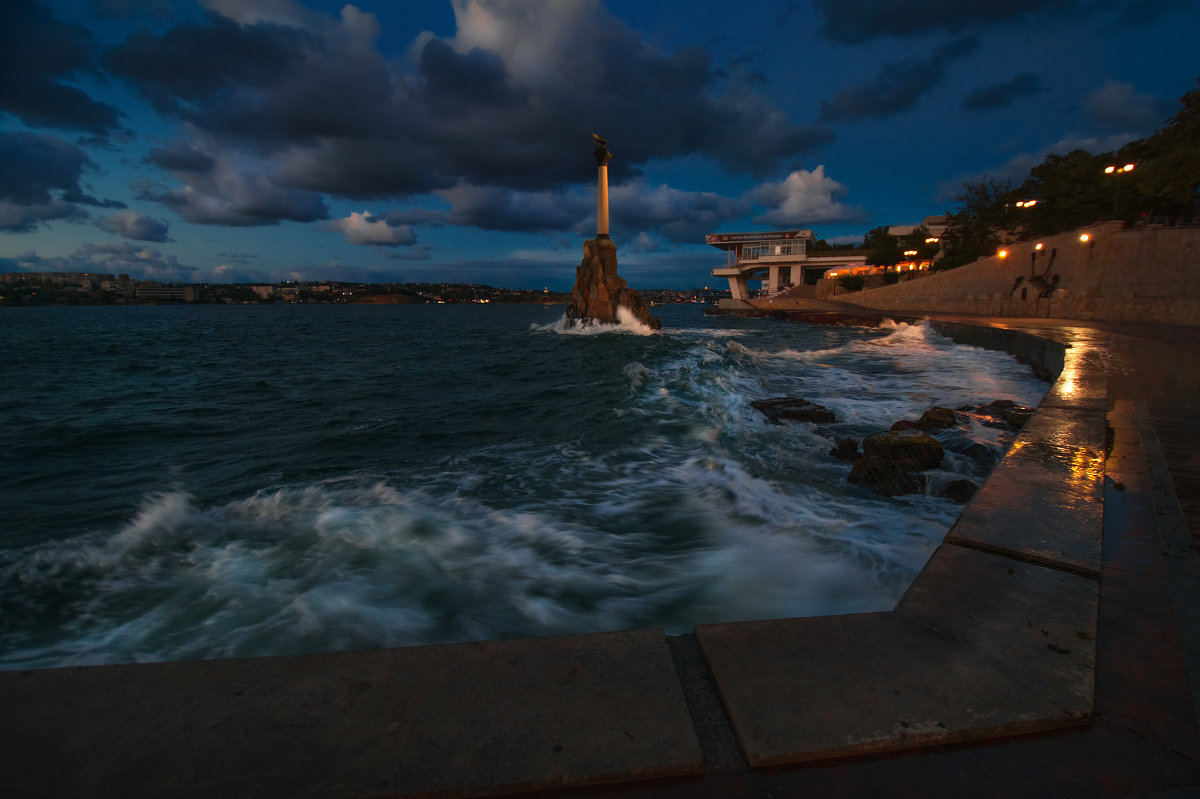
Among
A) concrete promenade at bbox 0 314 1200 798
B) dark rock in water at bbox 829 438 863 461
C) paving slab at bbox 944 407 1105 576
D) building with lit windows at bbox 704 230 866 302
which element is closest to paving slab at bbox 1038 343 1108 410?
paving slab at bbox 944 407 1105 576

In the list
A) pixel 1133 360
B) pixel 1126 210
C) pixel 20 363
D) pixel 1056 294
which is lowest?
pixel 20 363

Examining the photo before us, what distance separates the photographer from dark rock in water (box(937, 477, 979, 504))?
5.96 meters

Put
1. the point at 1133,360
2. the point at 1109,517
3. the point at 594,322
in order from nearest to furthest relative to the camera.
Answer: the point at 1109,517 < the point at 1133,360 < the point at 594,322

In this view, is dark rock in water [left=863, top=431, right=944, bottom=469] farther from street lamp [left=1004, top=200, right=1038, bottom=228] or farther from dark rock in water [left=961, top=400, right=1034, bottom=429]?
street lamp [left=1004, top=200, right=1038, bottom=228]

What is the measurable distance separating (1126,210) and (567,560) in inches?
1782

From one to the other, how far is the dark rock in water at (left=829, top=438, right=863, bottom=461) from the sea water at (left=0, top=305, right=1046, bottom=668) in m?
0.44

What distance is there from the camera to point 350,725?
5.61 feet

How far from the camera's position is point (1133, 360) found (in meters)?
11.1

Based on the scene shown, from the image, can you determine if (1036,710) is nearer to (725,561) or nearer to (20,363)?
(725,561)

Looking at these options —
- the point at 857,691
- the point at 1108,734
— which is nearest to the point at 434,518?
the point at 857,691

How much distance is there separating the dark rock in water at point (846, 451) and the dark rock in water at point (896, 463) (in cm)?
60

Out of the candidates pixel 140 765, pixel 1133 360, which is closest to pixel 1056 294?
pixel 1133 360

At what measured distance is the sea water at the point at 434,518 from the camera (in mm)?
4090

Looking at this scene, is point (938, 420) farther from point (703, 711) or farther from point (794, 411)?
point (703, 711)
